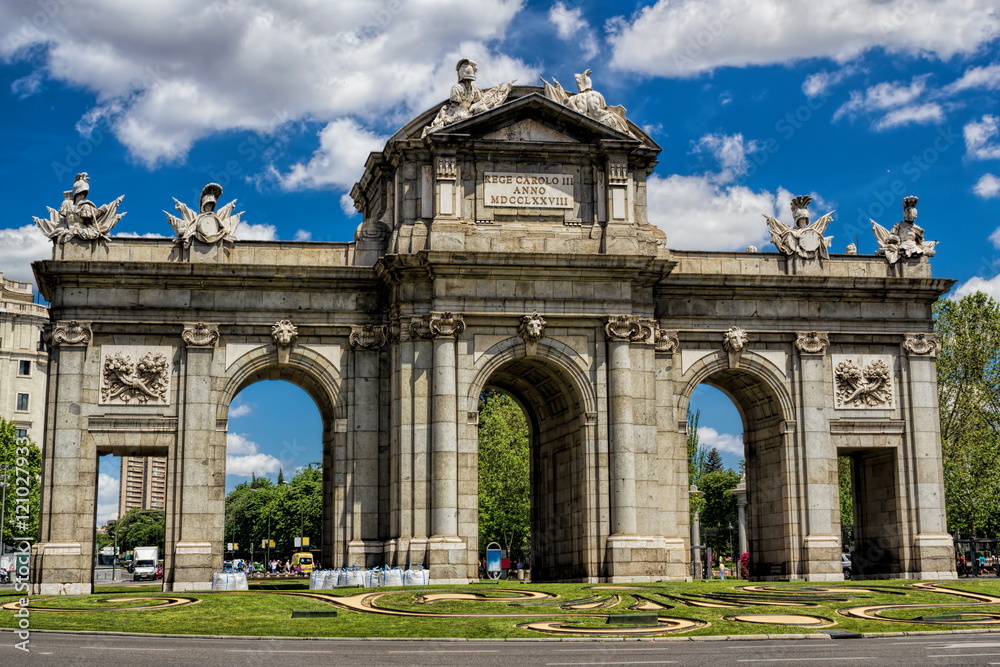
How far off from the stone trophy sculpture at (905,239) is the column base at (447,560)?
22974mm

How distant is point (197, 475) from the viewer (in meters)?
45.9

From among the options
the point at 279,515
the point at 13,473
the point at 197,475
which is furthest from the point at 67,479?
the point at 279,515

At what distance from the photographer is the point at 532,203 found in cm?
4778

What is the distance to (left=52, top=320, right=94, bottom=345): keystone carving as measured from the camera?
45844 millimetres

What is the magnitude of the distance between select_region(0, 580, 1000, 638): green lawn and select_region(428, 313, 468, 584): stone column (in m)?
2.15

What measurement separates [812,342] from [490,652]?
30.2m

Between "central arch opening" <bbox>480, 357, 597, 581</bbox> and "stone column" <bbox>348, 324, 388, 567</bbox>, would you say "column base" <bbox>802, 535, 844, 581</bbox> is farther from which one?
"stone column" <bbox>348, 324, 388, 567</bbox>

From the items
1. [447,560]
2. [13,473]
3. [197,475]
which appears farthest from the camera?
[13,473]

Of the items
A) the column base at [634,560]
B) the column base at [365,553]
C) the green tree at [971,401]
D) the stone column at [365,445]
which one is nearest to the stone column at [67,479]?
the column base at [365,553]

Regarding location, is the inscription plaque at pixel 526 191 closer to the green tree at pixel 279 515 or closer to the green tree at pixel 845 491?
the green tree at pixel 845 491

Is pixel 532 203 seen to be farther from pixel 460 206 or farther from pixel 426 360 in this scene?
pixel 426 360

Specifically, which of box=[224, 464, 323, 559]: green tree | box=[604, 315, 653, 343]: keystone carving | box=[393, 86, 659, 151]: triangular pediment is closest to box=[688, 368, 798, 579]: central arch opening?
box=[604, 315, 653, 343]: keystone carving

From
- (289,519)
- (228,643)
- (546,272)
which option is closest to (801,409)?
(546,272)

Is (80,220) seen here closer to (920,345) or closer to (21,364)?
(920,345)
